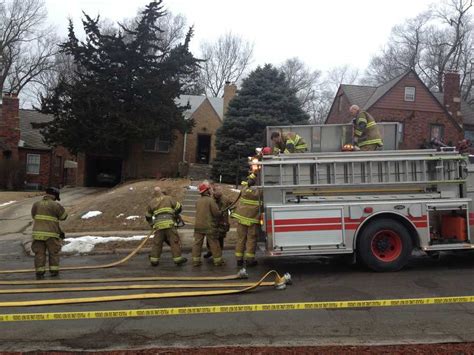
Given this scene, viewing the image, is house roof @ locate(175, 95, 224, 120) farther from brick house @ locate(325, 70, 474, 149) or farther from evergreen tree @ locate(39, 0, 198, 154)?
brick house @ locate(325, 70, 474, 149)

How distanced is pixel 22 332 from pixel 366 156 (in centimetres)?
560

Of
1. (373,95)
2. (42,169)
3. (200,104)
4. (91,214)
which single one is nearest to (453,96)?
(373,95)

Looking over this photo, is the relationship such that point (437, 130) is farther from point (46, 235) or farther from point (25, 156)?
point (46, 235)

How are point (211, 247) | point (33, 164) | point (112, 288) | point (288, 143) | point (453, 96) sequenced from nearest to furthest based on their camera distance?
point (112, 288) → point (288, 143) → point (211, 247) → point (33, 164) → point (453, 96)

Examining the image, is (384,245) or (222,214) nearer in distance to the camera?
(384,245)

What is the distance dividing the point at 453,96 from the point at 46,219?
3183 cm

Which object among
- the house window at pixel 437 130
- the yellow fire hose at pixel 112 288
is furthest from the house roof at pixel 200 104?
the yellow fire hose at pixel 112 288

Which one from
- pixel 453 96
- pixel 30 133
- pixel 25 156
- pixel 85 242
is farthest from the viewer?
pixel 30 133

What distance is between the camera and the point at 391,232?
7.85m

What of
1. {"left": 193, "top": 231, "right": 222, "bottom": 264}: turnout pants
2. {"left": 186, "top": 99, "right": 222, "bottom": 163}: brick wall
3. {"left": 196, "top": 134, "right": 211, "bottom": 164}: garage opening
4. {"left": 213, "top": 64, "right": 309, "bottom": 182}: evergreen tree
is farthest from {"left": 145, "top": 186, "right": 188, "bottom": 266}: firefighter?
{"left": 196, "top": 134, "right": 211, "bottom": 164}: garage opening

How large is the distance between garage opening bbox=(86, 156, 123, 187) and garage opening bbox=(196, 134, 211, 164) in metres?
4.91

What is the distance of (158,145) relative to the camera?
2797 cm

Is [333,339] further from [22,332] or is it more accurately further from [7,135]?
[7,135]

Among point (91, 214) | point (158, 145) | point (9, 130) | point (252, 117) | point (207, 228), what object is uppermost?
point (9, 130)
